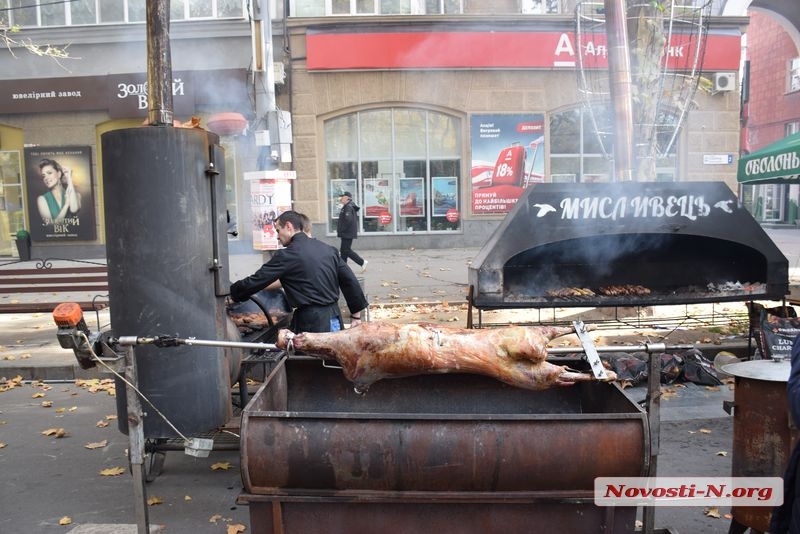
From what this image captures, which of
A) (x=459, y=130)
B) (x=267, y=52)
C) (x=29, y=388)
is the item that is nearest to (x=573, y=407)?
(x=29, y=388)

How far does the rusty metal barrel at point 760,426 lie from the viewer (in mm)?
3344

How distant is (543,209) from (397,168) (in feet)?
38.8

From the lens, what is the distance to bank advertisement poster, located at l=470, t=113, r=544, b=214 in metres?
17.5

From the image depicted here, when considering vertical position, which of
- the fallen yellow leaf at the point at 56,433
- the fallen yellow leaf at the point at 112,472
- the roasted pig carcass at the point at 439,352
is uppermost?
the roasted pig carcass at the point at 439,352

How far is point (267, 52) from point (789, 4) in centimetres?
1273

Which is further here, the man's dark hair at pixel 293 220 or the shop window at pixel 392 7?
the shop window at pixel 392 7

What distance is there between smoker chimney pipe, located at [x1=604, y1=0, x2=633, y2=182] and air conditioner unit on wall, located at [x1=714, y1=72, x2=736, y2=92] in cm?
1192

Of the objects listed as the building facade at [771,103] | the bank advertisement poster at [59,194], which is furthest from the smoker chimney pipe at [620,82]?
the building facade at [771,103]

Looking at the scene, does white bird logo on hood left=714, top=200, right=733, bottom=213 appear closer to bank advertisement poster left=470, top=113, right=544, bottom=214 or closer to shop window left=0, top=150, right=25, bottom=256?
bank advertisement poster left=470, top=113, right=544, bottom=214

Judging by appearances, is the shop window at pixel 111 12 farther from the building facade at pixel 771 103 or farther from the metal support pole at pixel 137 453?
the building facade at pixel 771 103

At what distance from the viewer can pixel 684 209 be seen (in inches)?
253

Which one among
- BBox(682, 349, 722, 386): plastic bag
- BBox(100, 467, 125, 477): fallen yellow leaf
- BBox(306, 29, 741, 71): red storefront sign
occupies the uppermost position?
BBox(306, 29, 741, 71): red storefront sign

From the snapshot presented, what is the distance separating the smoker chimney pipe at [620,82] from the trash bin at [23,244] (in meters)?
15.7

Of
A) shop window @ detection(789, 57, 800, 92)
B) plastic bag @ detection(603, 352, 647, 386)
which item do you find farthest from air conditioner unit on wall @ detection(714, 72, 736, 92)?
shop window @ detection(789, 57, 800, 92)
